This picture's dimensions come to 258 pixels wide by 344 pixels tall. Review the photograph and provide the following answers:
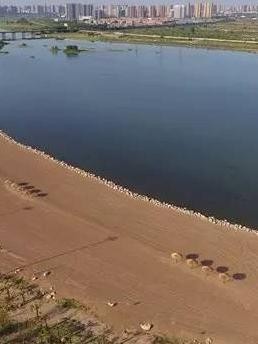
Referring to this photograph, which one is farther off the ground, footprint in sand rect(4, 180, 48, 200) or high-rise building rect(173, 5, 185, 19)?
footprint in sand rect(4, 180, 48, 200)

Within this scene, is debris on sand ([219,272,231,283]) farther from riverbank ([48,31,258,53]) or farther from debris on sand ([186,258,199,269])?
riverbank ([48,31,258,53])

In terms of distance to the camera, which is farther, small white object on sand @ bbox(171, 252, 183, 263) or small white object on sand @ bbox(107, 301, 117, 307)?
small white object on sand @ bbox(171, 252, 183, 263)

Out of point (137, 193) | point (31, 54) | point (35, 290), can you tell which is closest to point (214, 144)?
point (137, 193)

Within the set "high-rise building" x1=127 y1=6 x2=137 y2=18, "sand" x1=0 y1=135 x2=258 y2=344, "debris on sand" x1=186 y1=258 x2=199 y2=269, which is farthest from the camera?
"high-rise building" x1=127 y1=6 x2=137 y2=18

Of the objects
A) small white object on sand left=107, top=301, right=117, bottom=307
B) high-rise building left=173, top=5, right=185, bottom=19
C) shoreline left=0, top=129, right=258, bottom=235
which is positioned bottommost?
high-rise building left=173, top=5, right=185, bottom=19

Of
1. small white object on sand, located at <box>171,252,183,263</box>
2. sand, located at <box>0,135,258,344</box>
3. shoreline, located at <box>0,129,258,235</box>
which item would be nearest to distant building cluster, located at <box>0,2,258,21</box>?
shoreline, located at <box>0,129,258,235</box>

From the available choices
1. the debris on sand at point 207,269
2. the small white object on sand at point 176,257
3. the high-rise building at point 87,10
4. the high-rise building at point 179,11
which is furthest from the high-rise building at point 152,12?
the debris on sand at point 207,269

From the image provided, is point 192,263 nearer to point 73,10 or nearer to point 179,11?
point 73,10
